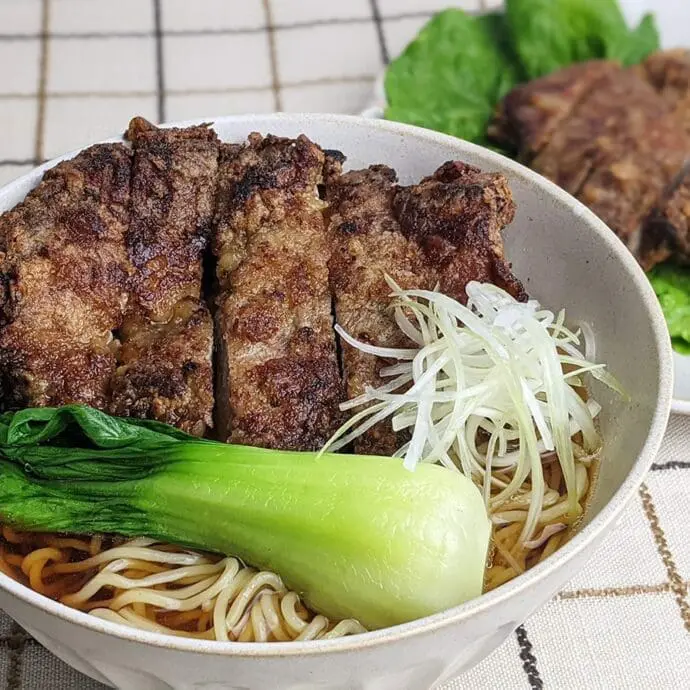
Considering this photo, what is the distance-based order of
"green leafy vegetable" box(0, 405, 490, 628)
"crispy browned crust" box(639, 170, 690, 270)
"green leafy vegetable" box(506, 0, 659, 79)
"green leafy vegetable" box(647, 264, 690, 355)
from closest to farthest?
1. "green leafy vegetable" box(0, 405, 490, 628)
2. "green leafy vegetable" box(647, 264, 690, 355)
3. "crispy browned crust" box(639, 170, 690, 270)
4. "green leafy vegetable" box(506, 0, 659, 79)

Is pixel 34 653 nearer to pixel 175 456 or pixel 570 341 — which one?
pixel 175 456

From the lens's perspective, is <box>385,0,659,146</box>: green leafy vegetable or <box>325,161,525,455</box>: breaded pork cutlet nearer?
<box>325,161,525,455</box>: breaded pork cutlet

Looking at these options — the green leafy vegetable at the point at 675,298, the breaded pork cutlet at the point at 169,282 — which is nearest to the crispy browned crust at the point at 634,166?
the green leafy vegetable at the point at 675,298

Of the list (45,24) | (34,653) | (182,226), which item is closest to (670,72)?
(182,226)

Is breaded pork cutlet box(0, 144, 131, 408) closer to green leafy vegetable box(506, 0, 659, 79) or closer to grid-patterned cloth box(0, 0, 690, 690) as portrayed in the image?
grid-patterned cloth box(0, 0, 690, 690)

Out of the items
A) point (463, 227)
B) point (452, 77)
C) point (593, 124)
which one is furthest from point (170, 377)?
point (452, 77)

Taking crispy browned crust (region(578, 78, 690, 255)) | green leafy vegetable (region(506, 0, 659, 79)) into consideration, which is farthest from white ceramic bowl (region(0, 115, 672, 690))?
green leafy vegetable (region(506, 0, 659, 79))
